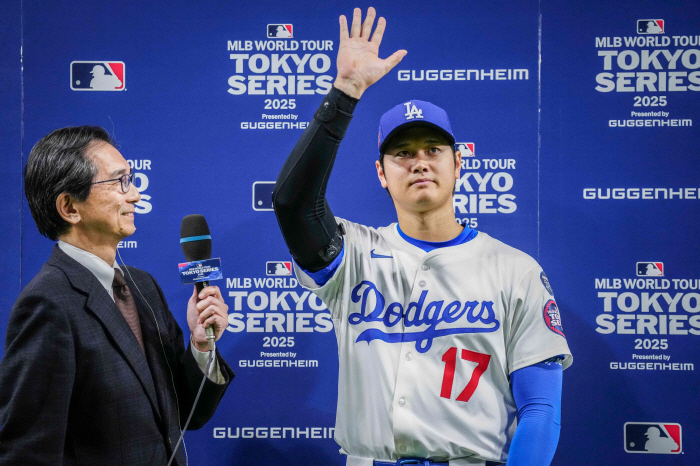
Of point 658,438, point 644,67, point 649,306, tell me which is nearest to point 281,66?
point 644,67

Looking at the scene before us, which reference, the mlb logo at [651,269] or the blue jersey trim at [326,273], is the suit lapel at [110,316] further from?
the mlb logo at [651,269]

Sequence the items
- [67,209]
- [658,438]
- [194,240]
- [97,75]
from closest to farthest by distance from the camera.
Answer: [67,209]
[194,240]
[658,438]
[97,75]

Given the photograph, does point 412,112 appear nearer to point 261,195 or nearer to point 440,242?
point 440,242

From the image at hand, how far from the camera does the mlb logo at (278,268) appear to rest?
199cm


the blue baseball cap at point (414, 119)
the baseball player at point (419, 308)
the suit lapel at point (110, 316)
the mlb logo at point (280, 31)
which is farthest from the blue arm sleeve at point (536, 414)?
the mlb logo at point (280, 31)

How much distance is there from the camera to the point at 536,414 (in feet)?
3.90

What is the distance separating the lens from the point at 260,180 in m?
2.00

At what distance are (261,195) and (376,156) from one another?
1.50 ft

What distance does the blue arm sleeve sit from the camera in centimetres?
117

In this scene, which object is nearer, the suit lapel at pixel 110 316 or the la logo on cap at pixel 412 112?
the suit lapel at pixel 110 316

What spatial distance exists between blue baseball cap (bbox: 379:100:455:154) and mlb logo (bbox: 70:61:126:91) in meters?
1.21

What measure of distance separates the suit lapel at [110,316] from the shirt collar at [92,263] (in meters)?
0.02

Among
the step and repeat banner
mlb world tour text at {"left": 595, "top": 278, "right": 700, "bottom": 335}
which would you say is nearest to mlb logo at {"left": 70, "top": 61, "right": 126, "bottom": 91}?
the step and repeat banner

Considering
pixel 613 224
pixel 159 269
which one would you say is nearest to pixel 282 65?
pixel 159 269
